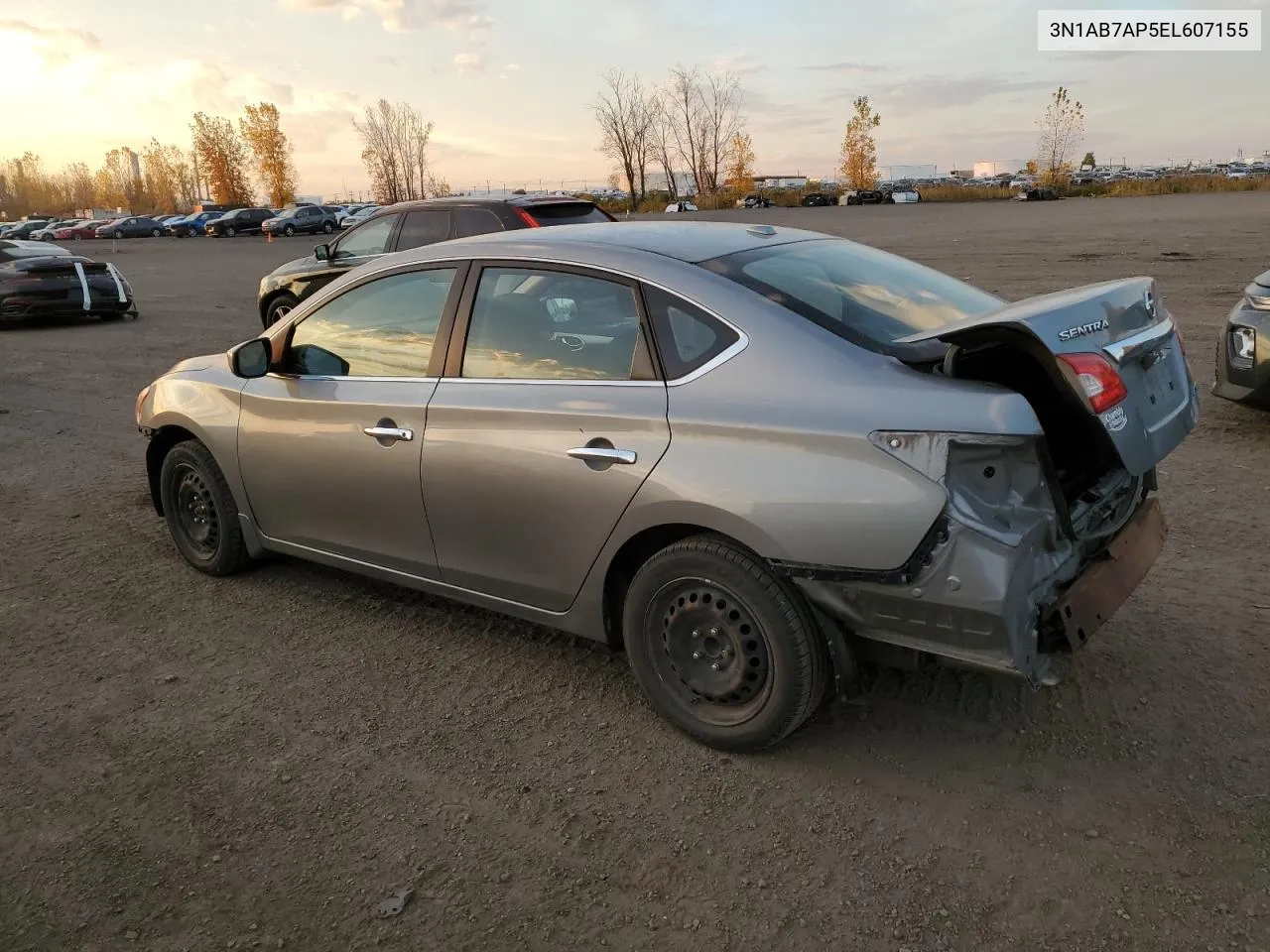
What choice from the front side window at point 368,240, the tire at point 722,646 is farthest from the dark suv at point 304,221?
the tire at point 722,646

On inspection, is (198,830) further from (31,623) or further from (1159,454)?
(1159,454)

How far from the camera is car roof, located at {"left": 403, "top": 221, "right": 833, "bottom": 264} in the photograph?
3504 millimetres

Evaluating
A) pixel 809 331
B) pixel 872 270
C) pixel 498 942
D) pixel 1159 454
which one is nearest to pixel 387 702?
pixel 498 942

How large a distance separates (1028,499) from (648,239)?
1.68m

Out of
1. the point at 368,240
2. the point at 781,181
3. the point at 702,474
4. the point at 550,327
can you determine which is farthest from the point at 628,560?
the point at 781,181

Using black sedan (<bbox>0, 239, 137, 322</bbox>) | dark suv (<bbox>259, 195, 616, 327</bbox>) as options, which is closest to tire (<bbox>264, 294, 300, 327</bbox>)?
dark suv (<bbox>259, 195, 616, 327</bbox>)

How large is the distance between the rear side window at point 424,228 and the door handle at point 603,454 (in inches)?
314

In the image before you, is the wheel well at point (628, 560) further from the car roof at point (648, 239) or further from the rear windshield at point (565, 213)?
the rear windshield at point (565, 213)

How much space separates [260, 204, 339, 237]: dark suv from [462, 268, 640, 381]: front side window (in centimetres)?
5045

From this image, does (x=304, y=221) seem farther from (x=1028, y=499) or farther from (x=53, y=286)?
(x=1028, y=499)

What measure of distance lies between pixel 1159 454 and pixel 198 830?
316cm

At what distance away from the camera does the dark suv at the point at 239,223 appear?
57500 mm

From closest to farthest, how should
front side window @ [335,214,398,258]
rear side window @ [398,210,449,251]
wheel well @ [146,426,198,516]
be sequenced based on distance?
wheel well @ [146,426,198,516] → rear side window @ [398,210,449,251] → front side window @ [335,214,398,258]

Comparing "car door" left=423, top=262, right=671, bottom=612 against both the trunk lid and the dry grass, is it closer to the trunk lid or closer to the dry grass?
the trunk lid
